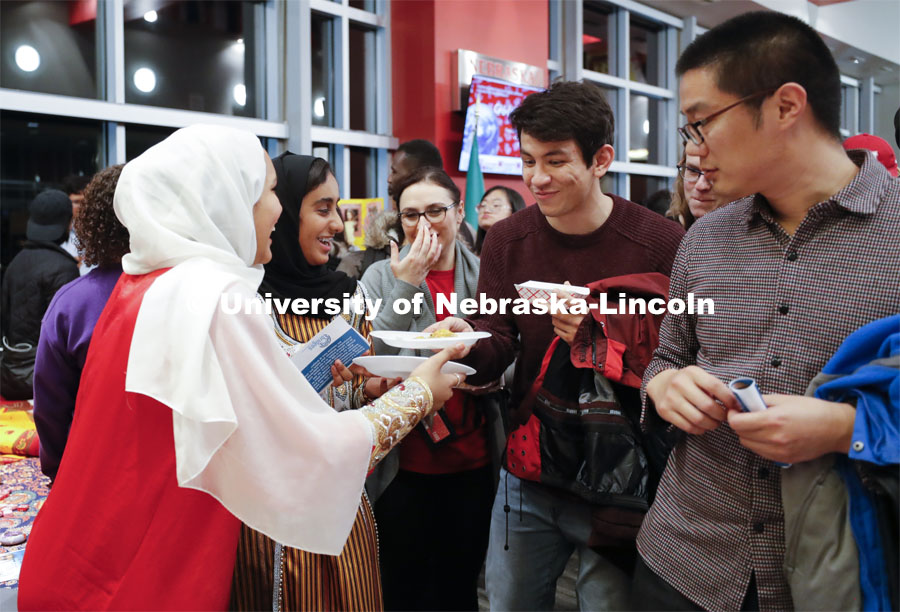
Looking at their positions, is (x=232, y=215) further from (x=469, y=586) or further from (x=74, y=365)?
(x=469, y=586)

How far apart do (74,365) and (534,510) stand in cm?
146

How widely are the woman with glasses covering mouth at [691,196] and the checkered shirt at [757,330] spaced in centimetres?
74

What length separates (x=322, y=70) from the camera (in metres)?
6.71

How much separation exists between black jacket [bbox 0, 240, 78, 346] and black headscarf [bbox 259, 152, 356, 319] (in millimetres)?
2399

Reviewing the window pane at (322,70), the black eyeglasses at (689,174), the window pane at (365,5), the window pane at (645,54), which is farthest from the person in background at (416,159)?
the window pane at (645,54)

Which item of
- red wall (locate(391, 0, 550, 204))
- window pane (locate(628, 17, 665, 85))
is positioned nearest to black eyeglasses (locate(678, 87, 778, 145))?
red wall (locate(391, 0, 550, 204))

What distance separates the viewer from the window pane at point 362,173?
6992 millimetres

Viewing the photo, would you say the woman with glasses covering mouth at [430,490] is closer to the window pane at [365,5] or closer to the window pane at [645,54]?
the window pane at [365,5]

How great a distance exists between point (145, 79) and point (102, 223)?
3.89 m

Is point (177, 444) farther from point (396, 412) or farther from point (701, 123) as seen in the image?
point (701, 123)

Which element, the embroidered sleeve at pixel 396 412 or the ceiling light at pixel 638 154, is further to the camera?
the ceiling light at pixel 638 154

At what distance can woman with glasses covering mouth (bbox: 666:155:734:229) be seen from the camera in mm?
2410

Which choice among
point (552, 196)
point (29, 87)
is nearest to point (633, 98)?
point (29, 87)

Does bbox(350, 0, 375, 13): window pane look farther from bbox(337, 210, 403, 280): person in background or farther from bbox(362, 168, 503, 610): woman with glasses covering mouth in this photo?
bbox(362, 168, 503, 610): woman with glasses covering mouth
